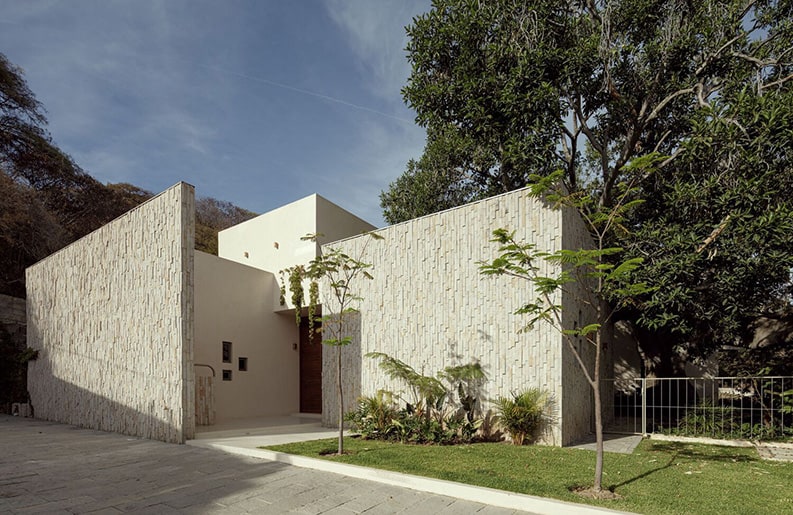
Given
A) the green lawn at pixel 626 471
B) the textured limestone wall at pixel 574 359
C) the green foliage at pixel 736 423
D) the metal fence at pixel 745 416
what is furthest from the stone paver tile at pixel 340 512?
the green foliage at pixel 736 423

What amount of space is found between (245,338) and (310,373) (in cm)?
241

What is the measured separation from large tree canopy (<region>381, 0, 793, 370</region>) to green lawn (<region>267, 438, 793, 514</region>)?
306cm

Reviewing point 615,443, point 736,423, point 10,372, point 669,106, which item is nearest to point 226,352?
point 10,372

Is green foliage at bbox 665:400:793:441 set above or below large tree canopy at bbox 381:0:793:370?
below

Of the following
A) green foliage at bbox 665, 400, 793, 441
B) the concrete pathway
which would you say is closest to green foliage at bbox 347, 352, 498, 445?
the concrete pathway

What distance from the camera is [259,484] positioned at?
5418mm

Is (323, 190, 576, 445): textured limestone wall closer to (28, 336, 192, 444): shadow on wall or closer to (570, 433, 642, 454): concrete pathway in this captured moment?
(570, 433, 642, 454): concrete pathway

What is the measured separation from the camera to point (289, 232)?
13.2 meters

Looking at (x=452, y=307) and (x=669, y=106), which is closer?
(x=452, y=307)

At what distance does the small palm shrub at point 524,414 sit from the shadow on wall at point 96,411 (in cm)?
569

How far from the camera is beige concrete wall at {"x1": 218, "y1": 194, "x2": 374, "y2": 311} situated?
1262 centimetres

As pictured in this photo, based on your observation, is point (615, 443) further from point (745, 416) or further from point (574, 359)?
point (745, 416)

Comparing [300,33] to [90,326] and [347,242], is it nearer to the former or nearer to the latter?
[347,242]

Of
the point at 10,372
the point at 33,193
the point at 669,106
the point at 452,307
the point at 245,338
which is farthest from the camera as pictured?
the point at 33,193
